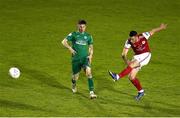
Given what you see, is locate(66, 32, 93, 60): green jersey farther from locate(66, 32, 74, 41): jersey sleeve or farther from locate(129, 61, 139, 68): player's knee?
locate(129, 61, 139, 68): player's knee

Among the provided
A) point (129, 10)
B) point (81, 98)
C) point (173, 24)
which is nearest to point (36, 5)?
point (129, 10)

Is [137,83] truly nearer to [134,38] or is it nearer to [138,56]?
[138,56]

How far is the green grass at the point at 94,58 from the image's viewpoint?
627 inches

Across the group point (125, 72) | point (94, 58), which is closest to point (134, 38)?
point (125, 72)

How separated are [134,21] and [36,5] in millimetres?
7999

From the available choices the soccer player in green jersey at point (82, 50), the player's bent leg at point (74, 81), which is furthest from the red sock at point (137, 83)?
the player's bent leg at point (74, 81)

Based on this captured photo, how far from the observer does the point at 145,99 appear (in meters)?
16.7

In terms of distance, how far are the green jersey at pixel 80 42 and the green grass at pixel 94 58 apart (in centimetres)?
146

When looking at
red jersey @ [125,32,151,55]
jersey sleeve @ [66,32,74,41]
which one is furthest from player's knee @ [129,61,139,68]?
jersey sleeve @ [66,32,74,41]

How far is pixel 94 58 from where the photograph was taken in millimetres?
22516

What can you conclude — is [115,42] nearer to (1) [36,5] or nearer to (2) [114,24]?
(2) [114,24]

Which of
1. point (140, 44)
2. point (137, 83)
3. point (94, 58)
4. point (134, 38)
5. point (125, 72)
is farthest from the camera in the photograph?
point (94, 58)

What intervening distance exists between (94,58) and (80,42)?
5952mm

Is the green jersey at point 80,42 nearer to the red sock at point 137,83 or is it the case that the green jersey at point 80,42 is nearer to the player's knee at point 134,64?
the player's knee at point 134,64
